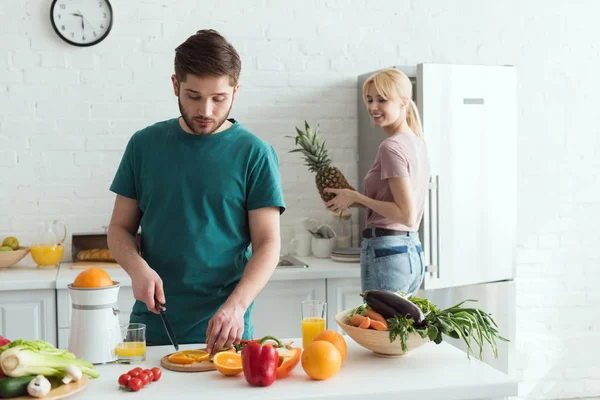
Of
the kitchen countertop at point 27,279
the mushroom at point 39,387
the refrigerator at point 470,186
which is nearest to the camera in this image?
the mushroom at point 39,387

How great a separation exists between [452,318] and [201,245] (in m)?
0.74

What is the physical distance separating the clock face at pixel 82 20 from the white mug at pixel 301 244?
1.46m

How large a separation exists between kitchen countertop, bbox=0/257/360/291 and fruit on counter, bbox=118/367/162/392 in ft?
5.35

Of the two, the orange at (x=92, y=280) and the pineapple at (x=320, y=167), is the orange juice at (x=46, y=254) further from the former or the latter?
the orange at (x=92, y=280)

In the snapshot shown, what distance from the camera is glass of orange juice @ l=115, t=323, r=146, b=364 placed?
193 centimetres

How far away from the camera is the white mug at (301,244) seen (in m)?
4.10

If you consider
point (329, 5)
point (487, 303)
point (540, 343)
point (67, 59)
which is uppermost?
point (329, 5)

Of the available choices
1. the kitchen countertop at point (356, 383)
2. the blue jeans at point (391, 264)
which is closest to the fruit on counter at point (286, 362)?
the kitchen countertop at point (356, 383)

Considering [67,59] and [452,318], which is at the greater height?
[67,59]

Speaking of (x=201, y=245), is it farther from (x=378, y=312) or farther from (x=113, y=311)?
(x=378, y=312)

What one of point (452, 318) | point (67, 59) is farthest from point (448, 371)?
point (67, 59)

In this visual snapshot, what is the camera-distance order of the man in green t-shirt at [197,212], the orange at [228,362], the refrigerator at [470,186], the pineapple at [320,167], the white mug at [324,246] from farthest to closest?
the white mug at [324,246]
the refrigerator at [470,186]
the pineapple at [320,167]
the man in green t-shirt at [197,212]
the orange at [228,362]

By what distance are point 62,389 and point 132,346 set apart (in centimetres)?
33

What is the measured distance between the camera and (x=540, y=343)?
4504mm
